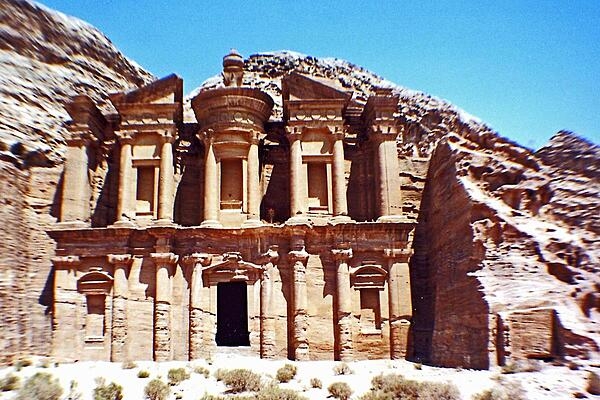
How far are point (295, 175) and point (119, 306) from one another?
8085 millimetres

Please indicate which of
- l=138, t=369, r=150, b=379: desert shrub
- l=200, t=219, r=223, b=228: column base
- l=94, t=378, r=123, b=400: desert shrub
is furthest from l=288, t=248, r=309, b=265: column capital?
l=94, t=378, r=123, b=400: desert shrub

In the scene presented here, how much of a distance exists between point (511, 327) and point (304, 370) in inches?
257

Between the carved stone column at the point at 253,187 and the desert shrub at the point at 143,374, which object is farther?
the carved stone column at the point at 253,187

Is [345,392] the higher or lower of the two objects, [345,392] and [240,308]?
the lower

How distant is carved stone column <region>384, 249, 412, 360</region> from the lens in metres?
18.9

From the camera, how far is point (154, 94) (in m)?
21.8

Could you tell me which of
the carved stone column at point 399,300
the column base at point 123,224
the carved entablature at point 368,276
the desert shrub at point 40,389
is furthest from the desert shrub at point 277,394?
the column base at point 123,224

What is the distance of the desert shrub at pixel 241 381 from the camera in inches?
571

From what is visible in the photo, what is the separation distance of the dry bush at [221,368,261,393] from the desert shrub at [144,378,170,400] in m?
1.67

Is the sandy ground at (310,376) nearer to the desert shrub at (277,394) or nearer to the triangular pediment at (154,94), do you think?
the desert shrub at (277,394)

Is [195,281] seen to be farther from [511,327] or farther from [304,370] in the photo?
[511,327]

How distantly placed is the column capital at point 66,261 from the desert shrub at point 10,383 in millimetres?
4737

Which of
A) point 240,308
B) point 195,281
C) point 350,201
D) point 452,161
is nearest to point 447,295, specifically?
point 452,161

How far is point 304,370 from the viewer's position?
1691cm
